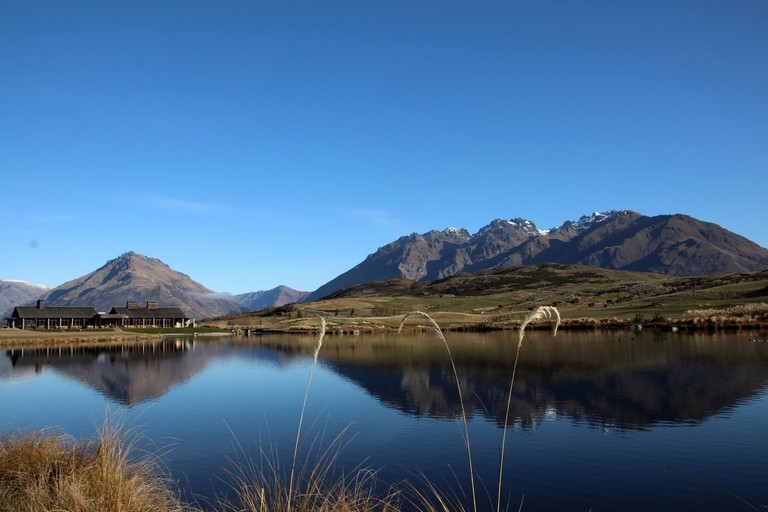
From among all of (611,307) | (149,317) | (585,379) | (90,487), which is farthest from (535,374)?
(149,317)

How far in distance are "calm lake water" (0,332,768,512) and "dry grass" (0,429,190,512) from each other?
395 centimetres

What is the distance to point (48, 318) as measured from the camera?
13350cm

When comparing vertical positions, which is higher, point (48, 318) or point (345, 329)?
point (48, 318)

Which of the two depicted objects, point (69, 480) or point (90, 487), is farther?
point (69, 480)

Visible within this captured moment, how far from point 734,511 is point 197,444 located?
18.7m

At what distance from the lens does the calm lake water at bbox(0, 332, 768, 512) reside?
56.3ft

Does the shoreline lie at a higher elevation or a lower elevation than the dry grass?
lower

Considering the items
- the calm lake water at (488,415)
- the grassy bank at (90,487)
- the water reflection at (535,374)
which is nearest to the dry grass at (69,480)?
the grassy bank at (90,487)

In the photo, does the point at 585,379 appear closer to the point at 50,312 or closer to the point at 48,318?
the point at 48,318

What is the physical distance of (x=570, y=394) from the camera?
31328 millimetres

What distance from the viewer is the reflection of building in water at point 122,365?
40444 millimetres

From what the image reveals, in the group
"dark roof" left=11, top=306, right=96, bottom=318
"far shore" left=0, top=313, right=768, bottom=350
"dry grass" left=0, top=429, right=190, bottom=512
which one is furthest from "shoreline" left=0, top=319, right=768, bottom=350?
"dry grass" left=0, top=429, right=190, bottom=512

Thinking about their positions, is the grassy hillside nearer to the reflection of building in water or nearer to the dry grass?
the reflection of building in water

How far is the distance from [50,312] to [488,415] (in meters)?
138
